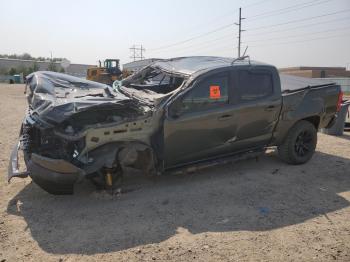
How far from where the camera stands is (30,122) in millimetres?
4871

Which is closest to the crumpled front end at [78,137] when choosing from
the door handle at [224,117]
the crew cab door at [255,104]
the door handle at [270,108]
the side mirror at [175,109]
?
the side mirror at [175,109]

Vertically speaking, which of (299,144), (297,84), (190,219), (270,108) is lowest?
(190,219)

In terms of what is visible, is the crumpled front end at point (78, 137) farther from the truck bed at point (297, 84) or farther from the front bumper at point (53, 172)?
the truck bed at point (297, 84)

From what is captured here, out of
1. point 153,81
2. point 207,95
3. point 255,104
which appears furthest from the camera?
point 153,81

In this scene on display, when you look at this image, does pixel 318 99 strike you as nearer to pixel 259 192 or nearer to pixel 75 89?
pixel 259 192

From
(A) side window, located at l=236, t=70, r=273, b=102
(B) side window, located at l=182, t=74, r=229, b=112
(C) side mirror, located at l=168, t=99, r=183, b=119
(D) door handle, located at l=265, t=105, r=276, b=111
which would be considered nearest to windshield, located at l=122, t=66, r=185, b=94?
(B) side window, located at l=182, t=74, r=229, b=112

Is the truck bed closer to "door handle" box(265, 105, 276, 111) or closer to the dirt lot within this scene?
"door handle" box(265, 105, 276, 111)

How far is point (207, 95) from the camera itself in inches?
207

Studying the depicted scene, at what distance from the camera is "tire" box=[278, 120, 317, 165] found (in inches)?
252

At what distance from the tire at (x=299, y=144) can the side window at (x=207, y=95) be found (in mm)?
1694

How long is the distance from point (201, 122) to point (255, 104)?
109 cm

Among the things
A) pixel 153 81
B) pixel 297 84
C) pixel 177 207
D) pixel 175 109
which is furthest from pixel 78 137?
pixel 297 84

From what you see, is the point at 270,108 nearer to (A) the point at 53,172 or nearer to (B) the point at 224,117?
(B) the point at 224,117

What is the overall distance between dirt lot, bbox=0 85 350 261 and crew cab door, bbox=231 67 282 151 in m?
0.65
